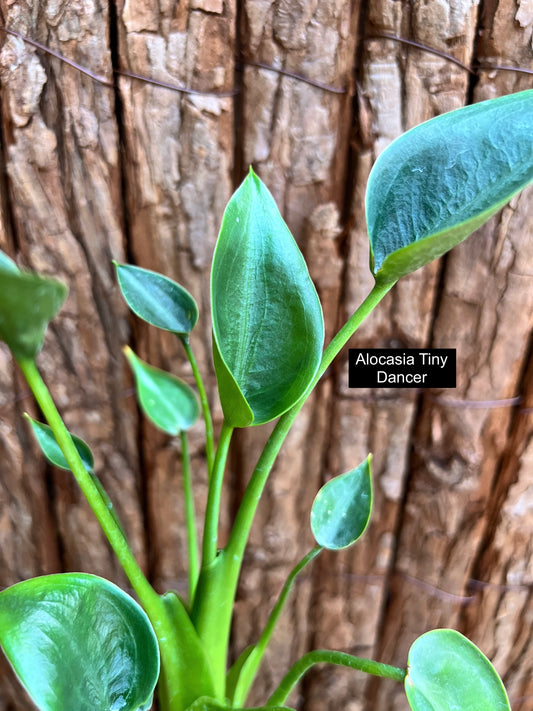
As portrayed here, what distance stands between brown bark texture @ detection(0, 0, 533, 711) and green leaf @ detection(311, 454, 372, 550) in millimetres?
162

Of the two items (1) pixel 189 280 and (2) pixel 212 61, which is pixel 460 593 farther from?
(2) pixel 212 61

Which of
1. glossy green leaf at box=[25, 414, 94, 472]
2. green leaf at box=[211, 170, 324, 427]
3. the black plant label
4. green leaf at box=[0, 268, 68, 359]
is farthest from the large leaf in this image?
the black plant label

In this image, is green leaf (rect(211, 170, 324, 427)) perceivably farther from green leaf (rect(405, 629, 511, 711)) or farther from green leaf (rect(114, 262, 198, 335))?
green leaf (rect(405, 629, 511, 711))

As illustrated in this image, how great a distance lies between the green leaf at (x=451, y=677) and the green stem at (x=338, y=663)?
0.01 meters

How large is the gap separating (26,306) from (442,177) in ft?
1.03

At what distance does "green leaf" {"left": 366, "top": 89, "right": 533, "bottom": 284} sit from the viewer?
0.40 metres

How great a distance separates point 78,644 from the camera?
0.41 metres

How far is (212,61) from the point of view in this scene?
61cm

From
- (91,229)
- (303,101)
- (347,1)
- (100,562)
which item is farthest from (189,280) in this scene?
(100,562)

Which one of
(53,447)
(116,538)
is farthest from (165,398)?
(116,538)

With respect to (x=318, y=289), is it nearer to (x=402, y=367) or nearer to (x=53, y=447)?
(x=402, y=367)

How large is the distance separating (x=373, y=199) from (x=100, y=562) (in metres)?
0.70

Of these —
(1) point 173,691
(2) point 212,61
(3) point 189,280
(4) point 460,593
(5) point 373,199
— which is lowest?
(4) point 460,593

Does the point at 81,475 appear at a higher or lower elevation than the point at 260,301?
lower
